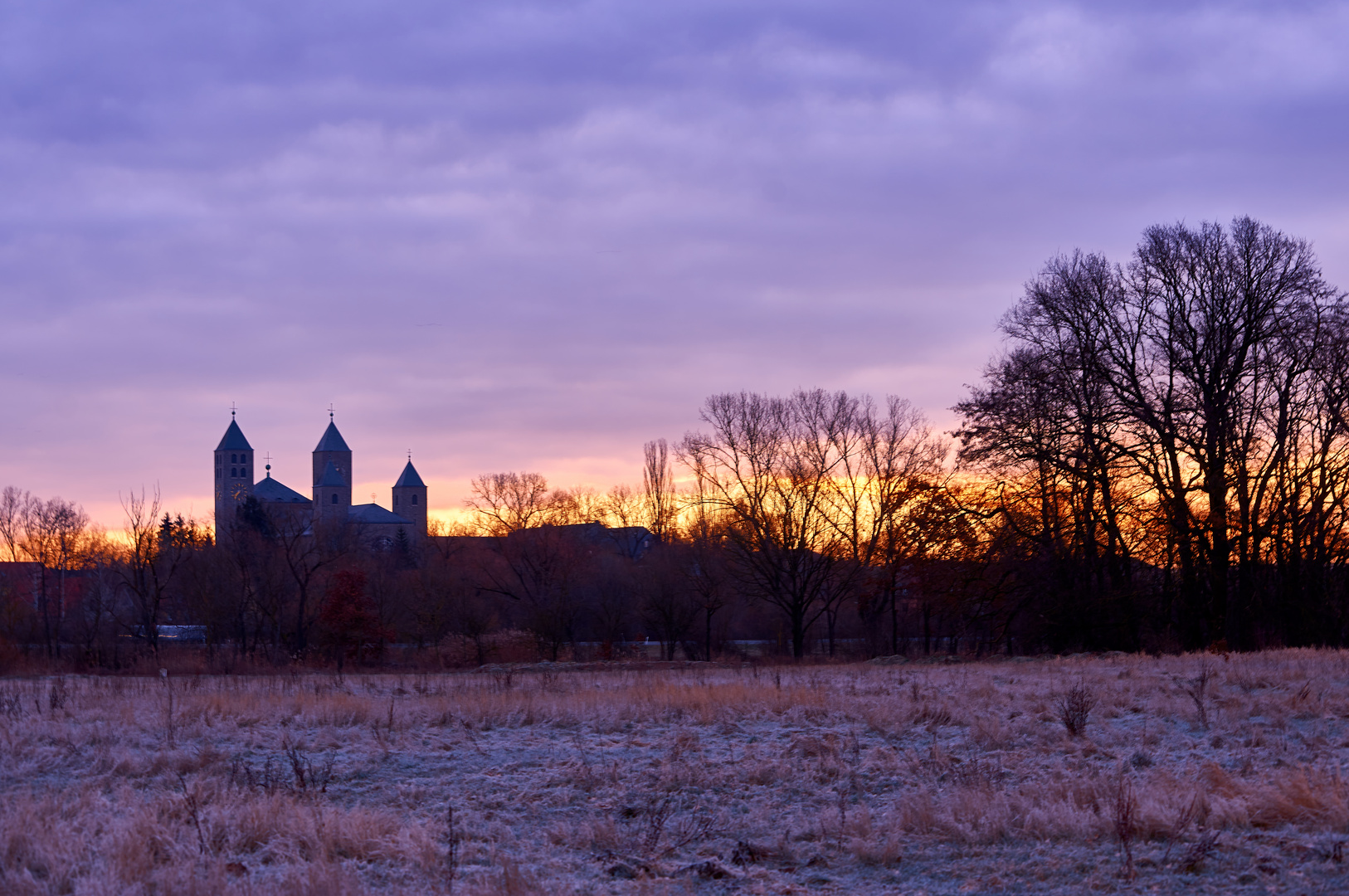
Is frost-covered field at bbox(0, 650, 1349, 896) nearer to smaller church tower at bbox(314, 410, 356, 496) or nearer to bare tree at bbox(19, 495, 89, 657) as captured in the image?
bare tree at bbox(19, 495, 89, 657)

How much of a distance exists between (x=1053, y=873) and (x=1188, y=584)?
30049 mm

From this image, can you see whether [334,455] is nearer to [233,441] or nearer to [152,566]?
[233,441]

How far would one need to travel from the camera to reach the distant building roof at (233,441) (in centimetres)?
18125

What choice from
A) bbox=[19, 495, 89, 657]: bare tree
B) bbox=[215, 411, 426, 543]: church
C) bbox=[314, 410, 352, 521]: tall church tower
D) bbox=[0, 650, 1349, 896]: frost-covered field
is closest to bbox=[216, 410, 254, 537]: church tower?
bbox=[215, 411, 426, 543]: church

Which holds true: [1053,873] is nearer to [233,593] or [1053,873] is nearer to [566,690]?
[566,690]

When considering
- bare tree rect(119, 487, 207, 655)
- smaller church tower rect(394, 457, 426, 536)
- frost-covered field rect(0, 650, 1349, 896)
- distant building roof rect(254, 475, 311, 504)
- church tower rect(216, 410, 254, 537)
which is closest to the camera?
frost-covered field rect(0, 650, 1349, 896)

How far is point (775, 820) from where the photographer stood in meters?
8.29

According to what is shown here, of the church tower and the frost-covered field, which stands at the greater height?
the church tower

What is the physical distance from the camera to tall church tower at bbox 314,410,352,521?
18438 centimetres

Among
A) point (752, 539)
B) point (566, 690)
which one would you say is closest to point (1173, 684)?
point (566, 690)

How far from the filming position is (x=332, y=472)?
18738 cm

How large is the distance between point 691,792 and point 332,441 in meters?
192

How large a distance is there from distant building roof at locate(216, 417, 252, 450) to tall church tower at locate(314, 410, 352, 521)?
12.3 m

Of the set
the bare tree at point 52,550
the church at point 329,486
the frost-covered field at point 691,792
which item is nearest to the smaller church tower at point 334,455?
the church at point 329,486
